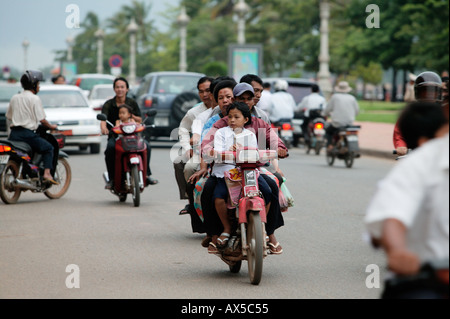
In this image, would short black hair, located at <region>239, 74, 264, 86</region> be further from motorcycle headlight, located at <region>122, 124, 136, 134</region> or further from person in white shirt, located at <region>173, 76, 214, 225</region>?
motorcycle headlight, located at <region>122, 124, 136, 134</region>

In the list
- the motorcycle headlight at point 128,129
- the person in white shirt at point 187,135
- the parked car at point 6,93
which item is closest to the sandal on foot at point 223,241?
the person in white shirt at point 187,135

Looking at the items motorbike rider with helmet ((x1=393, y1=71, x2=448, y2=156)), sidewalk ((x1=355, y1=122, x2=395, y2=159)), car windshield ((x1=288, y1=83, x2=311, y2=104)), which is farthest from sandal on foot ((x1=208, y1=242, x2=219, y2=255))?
car windshield ((x1=288, y1=83, x2=311, y2=104))

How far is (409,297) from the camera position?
3.55 metres

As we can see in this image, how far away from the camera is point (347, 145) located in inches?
741

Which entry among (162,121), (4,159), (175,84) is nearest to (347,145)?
(162,121)

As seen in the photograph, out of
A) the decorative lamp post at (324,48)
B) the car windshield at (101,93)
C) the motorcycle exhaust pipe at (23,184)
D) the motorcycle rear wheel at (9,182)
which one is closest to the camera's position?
the motorcycle rear wheel at (9,182)

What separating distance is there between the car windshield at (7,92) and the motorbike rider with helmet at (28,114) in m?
15.0

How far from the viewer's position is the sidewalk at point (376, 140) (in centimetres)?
2288

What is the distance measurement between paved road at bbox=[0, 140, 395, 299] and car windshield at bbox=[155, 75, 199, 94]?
9849mm

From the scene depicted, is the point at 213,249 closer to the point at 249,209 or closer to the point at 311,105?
the point at 249,209

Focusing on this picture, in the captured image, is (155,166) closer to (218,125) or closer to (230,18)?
(218,125)

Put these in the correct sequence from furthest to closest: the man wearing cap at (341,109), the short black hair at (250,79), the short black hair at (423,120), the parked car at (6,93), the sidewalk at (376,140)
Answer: the parked car at (6,93), the sidewalk at (376,140), the man wearing cap at (341,109), the short black hair at (250,79), the short black hair at (423,120)

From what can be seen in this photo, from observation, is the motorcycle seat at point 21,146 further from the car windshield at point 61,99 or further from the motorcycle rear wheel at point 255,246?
the car windshield at point 61,99

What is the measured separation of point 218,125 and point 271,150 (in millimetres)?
539
